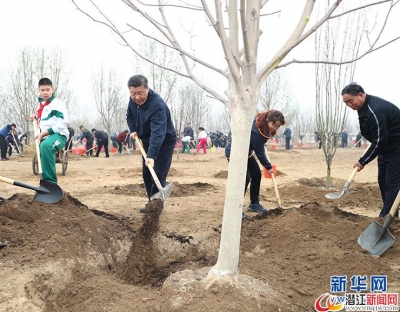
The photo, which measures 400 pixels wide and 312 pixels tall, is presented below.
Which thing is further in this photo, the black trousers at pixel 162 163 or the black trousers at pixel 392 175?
the black trousers at pixel 162 163

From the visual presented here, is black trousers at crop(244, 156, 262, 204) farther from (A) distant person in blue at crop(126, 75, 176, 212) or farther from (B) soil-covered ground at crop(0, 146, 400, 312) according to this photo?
(A) distant person in blue at crop(126, 75, 176, 212)

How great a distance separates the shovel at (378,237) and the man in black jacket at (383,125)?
0.54 metres

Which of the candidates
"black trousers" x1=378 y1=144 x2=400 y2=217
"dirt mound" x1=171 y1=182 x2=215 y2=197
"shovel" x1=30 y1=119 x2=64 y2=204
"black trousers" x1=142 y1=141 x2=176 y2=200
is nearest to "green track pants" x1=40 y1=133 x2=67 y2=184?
"shovel" x1=30 y1=119 x2=64 y2=204

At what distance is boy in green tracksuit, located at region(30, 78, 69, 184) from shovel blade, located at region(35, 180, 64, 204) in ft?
0.67

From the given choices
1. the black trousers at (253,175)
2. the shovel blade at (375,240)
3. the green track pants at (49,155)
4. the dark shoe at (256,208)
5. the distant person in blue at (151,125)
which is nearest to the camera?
the shovel blade at (375,240)

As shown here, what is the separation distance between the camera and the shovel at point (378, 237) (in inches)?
124

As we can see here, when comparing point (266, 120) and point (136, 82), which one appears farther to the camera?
point (266, 120)

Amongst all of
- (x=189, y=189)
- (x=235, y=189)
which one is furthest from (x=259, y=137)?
(x=189, y=189)

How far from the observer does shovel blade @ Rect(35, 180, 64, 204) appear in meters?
3.71

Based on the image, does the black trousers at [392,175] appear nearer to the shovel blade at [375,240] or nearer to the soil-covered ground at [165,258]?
the soil-covered ground at [165,258]

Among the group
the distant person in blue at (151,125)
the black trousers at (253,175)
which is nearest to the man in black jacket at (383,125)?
the black trousers at (253,175)

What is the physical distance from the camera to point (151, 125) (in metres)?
4.22

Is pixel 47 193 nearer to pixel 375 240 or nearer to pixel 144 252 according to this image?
pixel 144 252

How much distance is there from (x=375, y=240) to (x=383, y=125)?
1180 millimetres
